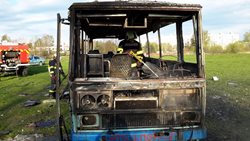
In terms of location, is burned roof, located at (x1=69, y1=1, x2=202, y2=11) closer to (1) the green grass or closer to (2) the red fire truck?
(1) the green grass

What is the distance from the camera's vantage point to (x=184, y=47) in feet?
19.8

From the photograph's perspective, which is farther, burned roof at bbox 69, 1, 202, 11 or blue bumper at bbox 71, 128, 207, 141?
burned roof at bbox 69, 1, 202, 11

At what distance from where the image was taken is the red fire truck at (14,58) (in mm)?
20750

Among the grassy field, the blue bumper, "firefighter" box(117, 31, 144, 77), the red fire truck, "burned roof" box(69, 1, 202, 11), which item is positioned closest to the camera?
the blue bumper

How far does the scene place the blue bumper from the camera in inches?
162

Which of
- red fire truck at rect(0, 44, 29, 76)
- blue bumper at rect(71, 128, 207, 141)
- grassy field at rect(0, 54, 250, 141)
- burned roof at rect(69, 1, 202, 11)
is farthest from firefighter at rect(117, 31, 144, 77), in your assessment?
red fire truck at rect(0, 44, 29, 76)

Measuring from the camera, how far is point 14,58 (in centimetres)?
2156

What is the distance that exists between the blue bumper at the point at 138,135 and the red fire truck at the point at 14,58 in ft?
58.6

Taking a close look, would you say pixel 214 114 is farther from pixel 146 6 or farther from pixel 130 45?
pixel 146 6

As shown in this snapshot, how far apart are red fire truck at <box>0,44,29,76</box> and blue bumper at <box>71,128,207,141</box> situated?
17.9 m

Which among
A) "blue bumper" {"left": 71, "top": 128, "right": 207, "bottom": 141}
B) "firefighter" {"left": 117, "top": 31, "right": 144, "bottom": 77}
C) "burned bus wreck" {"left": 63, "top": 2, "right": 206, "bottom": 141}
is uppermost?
"firefighter" {"left": 117, "top": 31, "right": 144, "bottom": 77}

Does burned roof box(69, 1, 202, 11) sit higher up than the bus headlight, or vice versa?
burned roof box(69, 1, 202, 11)

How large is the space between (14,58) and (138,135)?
19257mm

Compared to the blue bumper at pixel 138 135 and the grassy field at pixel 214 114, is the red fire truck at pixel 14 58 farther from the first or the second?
the blue bumper at pixel 138 135
